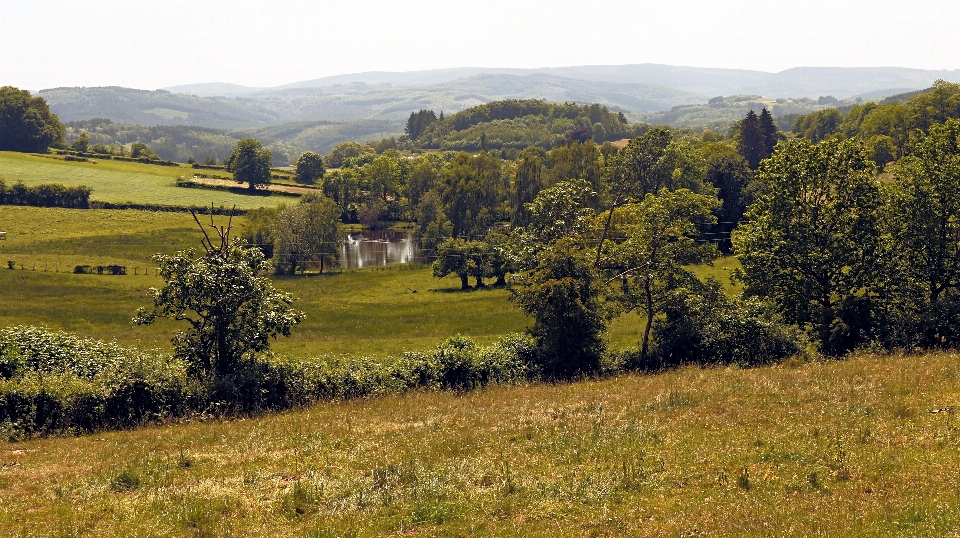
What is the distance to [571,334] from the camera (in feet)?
132

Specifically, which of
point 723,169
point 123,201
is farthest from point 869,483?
point 123,201

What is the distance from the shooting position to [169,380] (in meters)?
33.0

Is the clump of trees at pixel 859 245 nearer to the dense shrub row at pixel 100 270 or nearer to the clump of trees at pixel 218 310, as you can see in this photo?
the clump of trees at pixel 218 310

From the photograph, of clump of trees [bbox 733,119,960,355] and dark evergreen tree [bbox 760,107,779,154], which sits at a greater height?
dark evergreen tree [bbox 760,107,779,154]

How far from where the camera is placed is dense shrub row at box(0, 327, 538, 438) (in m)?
30.8

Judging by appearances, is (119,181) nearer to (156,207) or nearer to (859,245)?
(156,207)

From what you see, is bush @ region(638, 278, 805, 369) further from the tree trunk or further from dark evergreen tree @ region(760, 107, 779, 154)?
dark evergreen tree @ region(760, 107, 779, 154)

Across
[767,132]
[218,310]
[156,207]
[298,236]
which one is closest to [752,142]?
[767,132]

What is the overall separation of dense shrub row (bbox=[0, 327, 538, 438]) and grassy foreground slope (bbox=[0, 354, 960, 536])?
7.44ft

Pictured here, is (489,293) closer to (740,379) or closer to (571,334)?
(571,334)

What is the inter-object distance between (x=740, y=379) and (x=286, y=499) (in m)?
22.1

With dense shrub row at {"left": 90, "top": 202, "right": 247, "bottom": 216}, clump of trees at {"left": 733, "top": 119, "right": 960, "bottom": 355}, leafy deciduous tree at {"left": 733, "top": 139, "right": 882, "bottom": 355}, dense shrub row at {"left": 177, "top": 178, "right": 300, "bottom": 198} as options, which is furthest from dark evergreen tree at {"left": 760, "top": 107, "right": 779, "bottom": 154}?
dense shrub row at {"left": 90, "top": 202, "right": 247, "bottom": 216}

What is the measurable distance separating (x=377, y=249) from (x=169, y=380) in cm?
10423

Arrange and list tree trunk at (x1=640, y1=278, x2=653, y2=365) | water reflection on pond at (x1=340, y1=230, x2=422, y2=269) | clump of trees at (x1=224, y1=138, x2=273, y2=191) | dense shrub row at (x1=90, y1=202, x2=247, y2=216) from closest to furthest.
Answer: tree trunk at (x1=640, y1=278, x2=653, y2=365)
water reflection on pond at (x1=340, y1=230, x2=422, y2=269)
dense shrub row at (x1=90, y1=202, x2=247, y2=216)
clump of trees at (x1=224, y1=138, x2=273, y2=191)
